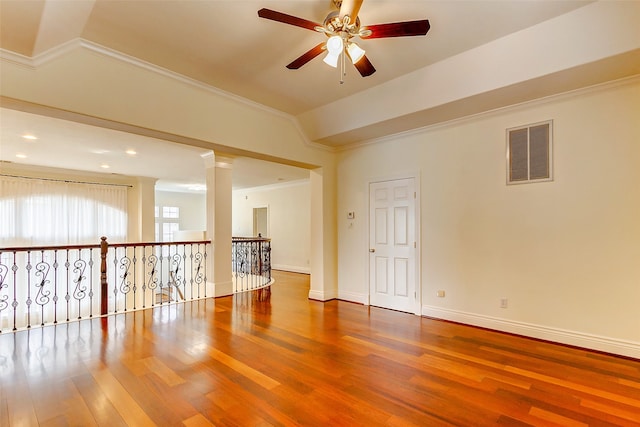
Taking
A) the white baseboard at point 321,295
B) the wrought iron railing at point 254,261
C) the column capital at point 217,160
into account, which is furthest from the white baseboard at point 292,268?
the column capital at point 217,160

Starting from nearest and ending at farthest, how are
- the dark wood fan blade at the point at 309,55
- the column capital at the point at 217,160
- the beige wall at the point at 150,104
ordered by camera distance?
the dark wood fan blade at the point at 309,55
the beige wall at the point at 150,104
the column capital at the point at 217,160

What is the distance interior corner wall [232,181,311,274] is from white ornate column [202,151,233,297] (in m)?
3.58

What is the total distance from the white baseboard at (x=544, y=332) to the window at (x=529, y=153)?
1670 mm

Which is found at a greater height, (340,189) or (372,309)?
(340,189)

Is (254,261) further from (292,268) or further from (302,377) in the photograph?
(302,377)

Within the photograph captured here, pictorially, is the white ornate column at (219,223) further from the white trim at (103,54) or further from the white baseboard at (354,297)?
the white baseboard at (354,297)

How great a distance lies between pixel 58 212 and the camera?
7.72m

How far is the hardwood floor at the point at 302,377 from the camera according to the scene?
213 centimetres

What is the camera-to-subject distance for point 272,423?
80.2 inches

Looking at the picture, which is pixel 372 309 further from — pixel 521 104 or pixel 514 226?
pixel 521 104

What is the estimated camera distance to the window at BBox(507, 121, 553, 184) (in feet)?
11.6

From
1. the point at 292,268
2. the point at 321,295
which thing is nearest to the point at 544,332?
the point at 321,295

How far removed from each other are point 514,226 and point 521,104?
1419 millimetres

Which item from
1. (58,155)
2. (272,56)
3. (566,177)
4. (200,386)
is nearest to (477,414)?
(200,386)
